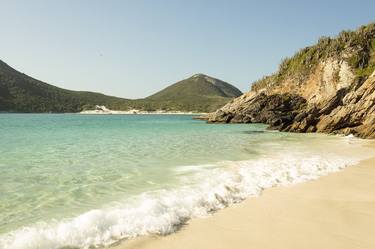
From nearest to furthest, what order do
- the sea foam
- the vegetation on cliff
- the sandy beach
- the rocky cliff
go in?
the sandy beach
the sea foam
the rocky cliff
the vegetation on cliff

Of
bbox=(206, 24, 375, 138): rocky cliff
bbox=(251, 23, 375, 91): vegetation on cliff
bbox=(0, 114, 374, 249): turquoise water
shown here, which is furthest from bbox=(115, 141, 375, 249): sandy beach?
bbox=(251, 23, 375, 91): vegetation on cliff

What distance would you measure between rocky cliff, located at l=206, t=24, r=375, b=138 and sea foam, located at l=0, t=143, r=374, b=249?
71.3ft

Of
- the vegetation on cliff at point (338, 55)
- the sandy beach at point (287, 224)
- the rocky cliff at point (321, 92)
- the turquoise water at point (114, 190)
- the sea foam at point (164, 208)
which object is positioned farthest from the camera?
the vegetation on cliff at point (338, 55)

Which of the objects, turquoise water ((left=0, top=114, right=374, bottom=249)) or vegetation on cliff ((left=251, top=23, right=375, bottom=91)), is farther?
vegetation on cliff ((left=251, top=23, right=375, bottom=91))

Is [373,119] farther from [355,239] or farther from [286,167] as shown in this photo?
[355,239]

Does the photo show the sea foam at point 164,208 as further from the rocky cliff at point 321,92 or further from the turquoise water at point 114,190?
the rocky cliff at point 321,92

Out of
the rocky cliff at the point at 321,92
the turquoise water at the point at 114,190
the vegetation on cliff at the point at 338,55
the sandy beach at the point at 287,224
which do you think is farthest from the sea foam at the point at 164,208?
the vegetation on cliff at the point at 338,55

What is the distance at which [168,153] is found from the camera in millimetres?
18891

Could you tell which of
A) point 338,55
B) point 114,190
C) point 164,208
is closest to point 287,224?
point 164,208

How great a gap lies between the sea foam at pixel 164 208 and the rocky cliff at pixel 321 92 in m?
21.7

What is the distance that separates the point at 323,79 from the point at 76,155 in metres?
49.4

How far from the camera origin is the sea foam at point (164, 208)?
19.8 ft

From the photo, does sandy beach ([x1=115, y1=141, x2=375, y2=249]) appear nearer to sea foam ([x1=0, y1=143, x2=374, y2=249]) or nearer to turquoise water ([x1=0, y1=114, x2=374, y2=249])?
sea foam ([x1=0, y1=143, x2=374, y2=249])

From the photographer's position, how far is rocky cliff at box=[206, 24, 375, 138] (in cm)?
3519
